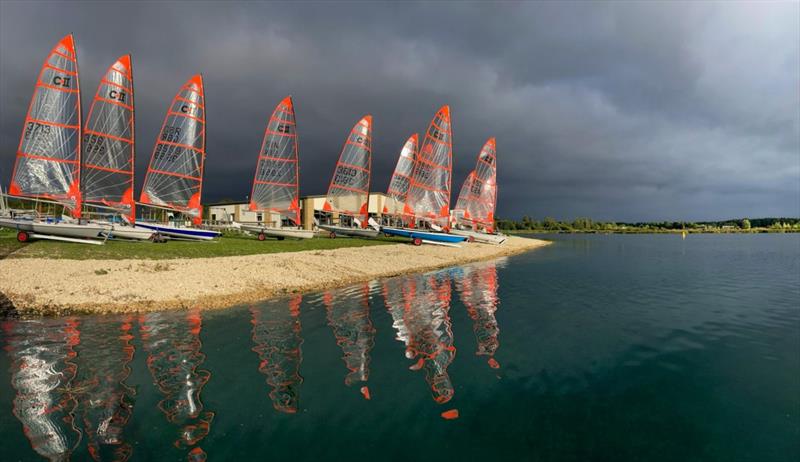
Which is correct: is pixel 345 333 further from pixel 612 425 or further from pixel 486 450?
pixel 612 425

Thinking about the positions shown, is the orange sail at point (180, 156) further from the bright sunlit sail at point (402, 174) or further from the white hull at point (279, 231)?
the bright sunlit sail at point (402, 174)

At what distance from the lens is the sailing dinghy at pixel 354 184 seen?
161 ft

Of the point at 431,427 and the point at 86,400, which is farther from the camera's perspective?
the point at 86,400

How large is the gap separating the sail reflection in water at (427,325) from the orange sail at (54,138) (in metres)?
26.9

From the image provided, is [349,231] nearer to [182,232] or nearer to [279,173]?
[279,173]

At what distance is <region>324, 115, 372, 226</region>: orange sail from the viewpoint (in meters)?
49.1

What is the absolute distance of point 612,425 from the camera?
7.50 meters

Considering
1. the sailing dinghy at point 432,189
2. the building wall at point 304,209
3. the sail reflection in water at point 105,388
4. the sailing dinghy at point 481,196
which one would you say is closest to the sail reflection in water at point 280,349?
the sail reflection in water at point 105,388

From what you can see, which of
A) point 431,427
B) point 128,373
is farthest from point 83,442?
point 431,427

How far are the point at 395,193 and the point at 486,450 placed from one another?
48.1m

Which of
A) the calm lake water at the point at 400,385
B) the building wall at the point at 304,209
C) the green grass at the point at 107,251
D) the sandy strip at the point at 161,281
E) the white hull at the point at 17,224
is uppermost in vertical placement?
the building wall at the point at 304,209

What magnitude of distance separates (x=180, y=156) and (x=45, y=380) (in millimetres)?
31610

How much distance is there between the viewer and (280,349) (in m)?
11.7

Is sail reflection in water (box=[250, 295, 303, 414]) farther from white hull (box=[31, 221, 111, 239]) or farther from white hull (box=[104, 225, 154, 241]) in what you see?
white hull (box=[104, 225, 154, 241])
